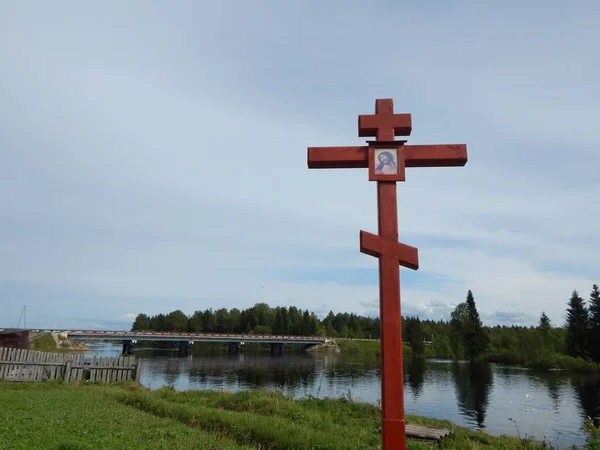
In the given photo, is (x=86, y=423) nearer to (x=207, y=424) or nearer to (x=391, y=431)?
(x=207, y=424)

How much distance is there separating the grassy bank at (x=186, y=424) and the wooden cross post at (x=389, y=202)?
3.57 m

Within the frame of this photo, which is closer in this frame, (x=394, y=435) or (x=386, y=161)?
(x=394, y=435)

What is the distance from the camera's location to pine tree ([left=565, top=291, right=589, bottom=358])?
65.2 m

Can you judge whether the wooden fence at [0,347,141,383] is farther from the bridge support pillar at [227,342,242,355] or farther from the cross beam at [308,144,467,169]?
the bridge support pillar at [227,342,242,355]

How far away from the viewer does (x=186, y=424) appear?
12.9 m

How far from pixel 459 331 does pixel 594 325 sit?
34.2 m

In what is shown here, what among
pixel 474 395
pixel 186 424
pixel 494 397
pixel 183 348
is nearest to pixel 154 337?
pixel 183 348

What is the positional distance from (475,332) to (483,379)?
38.4 metres

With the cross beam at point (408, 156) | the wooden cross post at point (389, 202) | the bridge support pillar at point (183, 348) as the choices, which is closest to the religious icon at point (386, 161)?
the wooden cross post at point (389, 202)

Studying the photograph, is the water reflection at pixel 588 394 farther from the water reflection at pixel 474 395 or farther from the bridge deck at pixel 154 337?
the bridge deck at pixel 154 337

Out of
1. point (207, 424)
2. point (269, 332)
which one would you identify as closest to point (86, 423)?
point (207, 424)

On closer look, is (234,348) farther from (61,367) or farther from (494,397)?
(61,367)

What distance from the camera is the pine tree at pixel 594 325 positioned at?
6329cm

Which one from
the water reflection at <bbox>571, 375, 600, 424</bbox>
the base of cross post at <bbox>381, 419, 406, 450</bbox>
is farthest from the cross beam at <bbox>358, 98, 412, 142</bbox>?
the water reflection at <bbox>571, 375, 600, 424</bbox>
